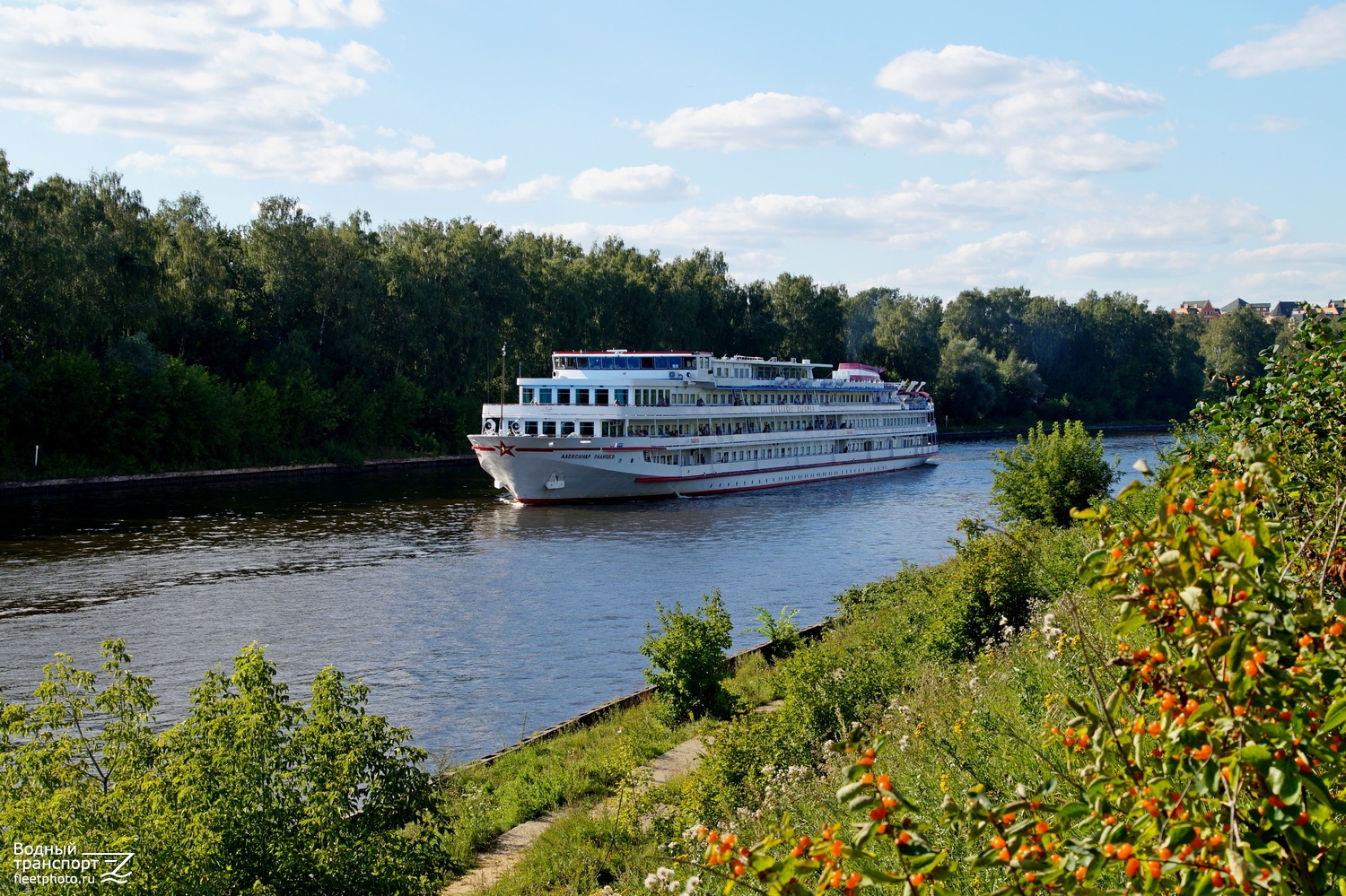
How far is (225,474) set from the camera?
55.3m

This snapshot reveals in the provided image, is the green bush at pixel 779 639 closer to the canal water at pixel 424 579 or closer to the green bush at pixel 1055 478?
the canal water at pixel 424 579

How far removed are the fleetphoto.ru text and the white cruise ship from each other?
40024 millimetres

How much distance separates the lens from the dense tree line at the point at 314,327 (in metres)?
50.4

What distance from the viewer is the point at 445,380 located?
251 feet

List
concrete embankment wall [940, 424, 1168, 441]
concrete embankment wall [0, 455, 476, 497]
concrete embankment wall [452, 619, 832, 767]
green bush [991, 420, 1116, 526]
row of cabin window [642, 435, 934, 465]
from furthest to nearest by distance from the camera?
1. concrete embankment wall [940, 424, 1168, 441]
2. row of cabin window [642, 435, 934, 465]
3. concrete embankment wall [0, 455, 476, 497]
4. green bush [991, 420, 1116, 526]
5. concrete embankment wall [452, 619, 832, 767]

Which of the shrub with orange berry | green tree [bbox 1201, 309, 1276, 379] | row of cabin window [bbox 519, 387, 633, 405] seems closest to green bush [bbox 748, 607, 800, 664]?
the shrub with orange berry

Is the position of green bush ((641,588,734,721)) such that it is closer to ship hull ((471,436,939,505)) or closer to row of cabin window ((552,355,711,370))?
ship hull ((471,436,939,505))

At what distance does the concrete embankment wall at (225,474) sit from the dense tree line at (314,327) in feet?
3.39

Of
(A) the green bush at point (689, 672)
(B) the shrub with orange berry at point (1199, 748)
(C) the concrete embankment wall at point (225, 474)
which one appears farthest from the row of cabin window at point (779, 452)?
(B) the shrub with orange berry at point (1199, 748)

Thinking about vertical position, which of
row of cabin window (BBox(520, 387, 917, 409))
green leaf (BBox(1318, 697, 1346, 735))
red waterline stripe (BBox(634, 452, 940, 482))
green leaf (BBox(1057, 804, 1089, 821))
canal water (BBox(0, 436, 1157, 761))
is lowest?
canal water (BBox(0, 436, 1157, 761))

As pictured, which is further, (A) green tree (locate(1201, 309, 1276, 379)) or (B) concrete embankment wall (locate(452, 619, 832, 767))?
(A) green tree (locate(1201, 309, 1276, 379))

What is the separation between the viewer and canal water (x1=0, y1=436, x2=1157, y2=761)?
21.2 meters

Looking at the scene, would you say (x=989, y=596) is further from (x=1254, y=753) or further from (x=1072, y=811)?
(x=1254, y=753)

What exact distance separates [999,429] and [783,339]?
21.8 metres
